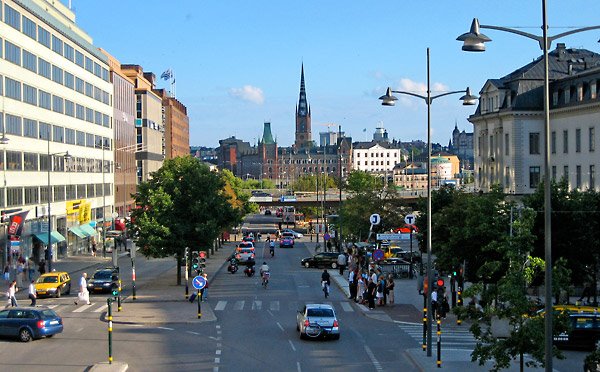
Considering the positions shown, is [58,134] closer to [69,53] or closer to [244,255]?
[69,53]

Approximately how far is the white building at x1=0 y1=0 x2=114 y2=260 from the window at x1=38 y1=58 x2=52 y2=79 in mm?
80

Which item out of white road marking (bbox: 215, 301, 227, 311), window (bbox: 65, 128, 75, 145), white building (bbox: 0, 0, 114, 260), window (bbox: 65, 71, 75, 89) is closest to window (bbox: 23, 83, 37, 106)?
white building (bbox: 0, 0, 114, 260)

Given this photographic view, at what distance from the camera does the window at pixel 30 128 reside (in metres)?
68.3

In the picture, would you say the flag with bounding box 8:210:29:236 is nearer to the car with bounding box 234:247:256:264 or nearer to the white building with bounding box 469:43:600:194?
the car with bounding box 234:247:256:264

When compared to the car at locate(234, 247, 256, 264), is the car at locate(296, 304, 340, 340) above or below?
above

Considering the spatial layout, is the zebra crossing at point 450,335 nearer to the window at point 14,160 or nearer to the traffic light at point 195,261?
the traffic light at point 195,261

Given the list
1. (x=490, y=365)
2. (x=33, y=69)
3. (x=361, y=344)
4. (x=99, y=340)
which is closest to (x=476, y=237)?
(x=361, y=344)

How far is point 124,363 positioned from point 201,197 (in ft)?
90.8

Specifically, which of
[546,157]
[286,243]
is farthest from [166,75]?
[546,157]

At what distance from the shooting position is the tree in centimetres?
5256

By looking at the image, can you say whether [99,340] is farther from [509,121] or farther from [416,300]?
[509,121]

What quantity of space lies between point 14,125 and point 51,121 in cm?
1093

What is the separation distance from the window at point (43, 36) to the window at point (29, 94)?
4.48 metres

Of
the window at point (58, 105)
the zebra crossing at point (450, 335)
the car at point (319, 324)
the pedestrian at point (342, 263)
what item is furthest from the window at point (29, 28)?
the car at point (319, 324)
